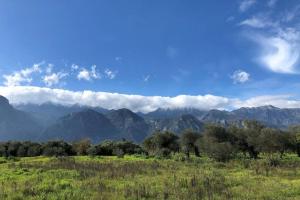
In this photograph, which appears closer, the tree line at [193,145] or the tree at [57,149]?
the tree at [57,149]

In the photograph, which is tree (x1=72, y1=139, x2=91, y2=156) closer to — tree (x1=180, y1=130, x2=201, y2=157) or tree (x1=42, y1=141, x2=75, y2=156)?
tree (x1=42, y1=141, x2=75, y2=156)

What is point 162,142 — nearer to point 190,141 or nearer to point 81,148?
point 190,141

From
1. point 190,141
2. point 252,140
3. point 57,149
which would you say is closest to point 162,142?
point 190,141

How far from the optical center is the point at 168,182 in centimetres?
3356

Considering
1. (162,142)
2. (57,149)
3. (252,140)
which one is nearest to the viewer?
(57,149)

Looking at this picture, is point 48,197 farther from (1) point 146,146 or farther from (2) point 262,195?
(1) point 146,146

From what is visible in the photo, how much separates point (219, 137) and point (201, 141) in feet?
30.7

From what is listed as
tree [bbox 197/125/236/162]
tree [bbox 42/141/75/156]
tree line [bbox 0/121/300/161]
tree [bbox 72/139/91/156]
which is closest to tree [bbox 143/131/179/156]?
tree line [bbox 0/121/300/161]

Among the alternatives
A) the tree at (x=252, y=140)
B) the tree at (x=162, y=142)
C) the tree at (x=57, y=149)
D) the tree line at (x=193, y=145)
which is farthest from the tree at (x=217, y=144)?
the tree at (x=57, y=149)

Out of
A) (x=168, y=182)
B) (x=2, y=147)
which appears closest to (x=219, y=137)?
(x=2, y=147)

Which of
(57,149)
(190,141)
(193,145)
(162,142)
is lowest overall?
(57,149)

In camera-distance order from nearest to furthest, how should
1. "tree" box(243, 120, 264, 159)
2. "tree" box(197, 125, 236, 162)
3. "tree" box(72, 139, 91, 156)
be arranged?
1. "tree" box(197, 125, 236, 162)
2. "tree" box(243, 120, 264, 159)
3. "tree" box(72, 139, 91, 156)

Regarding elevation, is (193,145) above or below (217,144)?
below

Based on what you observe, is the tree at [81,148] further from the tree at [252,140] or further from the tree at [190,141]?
the tree at [252,140]
